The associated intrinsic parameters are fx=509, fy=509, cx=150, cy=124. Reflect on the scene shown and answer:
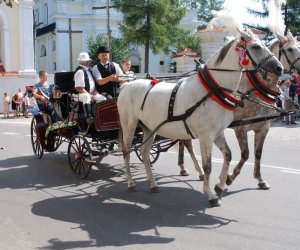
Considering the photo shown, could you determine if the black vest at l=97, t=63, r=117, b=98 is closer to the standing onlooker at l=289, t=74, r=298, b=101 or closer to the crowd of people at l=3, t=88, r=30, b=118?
the standing onlooker at l=289, t=74, r=298, b=101

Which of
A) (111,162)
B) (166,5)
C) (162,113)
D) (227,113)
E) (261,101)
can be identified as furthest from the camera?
(166,5)

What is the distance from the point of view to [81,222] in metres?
6.38

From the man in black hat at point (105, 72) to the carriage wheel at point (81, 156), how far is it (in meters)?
1.12

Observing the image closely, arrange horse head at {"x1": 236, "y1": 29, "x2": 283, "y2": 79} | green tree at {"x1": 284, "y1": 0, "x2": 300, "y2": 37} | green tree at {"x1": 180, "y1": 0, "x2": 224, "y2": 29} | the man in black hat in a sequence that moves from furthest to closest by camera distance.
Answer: green tree at {"x1": 180, "y1": 0, "x2": 224, "y2": 29}, green tree at {"x1": 284, "y1": 0, "x2": 300, "y2": 37}, the man in black hat, horse head at {"x1": 236, "y1": 29, "x2": 283, "y2": 79}

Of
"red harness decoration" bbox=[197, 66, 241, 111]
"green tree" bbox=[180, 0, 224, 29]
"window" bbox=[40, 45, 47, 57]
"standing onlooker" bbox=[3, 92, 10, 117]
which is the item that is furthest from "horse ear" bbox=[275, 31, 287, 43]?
"green tree" bbox=[180, 0, 224, 29]

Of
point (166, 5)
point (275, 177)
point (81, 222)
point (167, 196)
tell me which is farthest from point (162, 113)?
point (166, 5)

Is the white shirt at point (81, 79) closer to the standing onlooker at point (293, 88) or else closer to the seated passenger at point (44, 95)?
the seated passenger at point (44, 95)

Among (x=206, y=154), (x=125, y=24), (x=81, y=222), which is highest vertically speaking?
(x=125, y=24)

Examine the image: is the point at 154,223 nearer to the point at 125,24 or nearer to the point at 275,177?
the point at 275,177

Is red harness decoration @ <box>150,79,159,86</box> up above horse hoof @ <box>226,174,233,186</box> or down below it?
above

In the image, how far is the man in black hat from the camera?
31.4ft

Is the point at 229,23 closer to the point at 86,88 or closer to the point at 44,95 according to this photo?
the point at 86,88

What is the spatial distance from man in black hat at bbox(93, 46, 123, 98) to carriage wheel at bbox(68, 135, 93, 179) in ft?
3.68

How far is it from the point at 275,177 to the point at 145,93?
2849 millimetres
